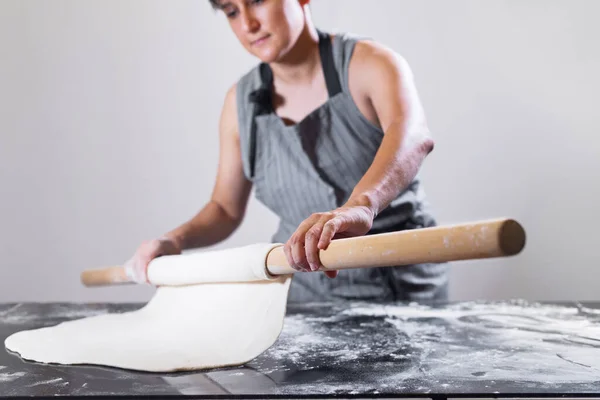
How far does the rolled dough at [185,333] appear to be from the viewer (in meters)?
0.99

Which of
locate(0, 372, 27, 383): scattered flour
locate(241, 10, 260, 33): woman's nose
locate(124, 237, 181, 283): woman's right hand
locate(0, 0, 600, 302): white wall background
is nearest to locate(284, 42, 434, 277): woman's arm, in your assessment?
locate(241, 10, 260, 33): woman's nose

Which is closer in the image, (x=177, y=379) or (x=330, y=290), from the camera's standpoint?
(x=177, y=379)

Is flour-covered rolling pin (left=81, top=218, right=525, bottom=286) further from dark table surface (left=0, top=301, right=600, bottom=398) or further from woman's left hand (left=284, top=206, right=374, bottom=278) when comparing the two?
dark table surface (left=0, top=301, right=600, bottom=398)

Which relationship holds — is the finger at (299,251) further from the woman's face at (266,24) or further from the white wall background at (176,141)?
the white wall background at (176,141)

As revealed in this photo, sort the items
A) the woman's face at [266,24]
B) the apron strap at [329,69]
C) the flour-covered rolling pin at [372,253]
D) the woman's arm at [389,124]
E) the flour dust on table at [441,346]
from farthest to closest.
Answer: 1. the apron strap at [329,69]
2. the woman's face at [266,24]
3. the woman's arm at [389,124]
4. the flour dust on table at [441,346]
5. the flour-covered rolling pin at [372,253]

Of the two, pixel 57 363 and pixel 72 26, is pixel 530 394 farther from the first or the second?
pixel 72 26

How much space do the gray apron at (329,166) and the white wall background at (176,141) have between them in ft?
4.22

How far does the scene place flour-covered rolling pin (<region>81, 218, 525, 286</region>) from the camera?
2.32 feet

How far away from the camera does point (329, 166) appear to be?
170 cm

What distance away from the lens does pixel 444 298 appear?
5.94 feet

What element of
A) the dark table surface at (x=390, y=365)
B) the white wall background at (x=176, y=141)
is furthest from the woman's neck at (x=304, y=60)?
the white wall background at (x=176, y=141)

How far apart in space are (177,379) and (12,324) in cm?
70

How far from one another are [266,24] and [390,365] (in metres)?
0.89

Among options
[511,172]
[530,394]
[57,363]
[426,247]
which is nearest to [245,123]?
[57,363]
